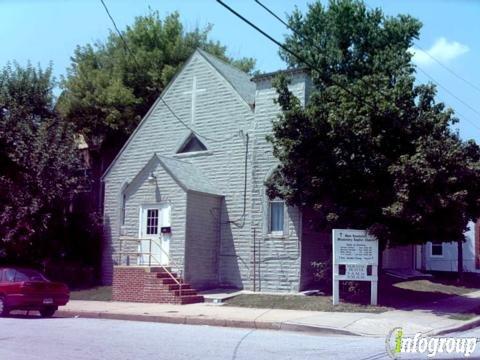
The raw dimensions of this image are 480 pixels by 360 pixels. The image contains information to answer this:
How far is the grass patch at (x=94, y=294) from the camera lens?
2178cm

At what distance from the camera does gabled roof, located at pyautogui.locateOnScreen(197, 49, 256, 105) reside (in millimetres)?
23672

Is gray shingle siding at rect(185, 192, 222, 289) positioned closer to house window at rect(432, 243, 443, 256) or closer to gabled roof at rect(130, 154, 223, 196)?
gabled roof at rect(130, 154, 223, 196)

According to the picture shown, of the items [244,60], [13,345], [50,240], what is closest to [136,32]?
[244,60]

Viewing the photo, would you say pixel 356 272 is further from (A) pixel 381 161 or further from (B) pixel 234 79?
(B) pixel 234 79

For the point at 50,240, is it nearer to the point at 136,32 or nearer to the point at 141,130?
the point at 141,130

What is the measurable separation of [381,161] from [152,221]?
901cm

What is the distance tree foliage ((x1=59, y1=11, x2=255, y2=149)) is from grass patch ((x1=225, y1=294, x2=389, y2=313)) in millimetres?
13185

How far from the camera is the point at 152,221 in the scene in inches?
886

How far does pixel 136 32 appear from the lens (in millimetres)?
34781

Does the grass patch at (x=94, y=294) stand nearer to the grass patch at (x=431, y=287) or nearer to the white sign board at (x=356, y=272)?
the white sign board at (x=356, y=272)

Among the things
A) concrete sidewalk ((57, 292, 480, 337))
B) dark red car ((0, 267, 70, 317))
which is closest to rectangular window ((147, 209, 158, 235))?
concrete sidewalk ((57, 292, 480, 337))

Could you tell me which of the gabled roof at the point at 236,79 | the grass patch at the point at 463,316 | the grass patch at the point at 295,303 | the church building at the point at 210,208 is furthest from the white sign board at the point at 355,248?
the gabled roof at the point at 236,79

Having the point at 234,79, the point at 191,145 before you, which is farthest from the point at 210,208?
the point at 234,79

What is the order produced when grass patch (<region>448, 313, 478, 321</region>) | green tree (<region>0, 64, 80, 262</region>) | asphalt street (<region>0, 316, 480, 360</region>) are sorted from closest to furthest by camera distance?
asphalt street (<region>0, 316, 480, 360</region>) < grass patch (<region>448, 313, 478, 321</region>) < green tree (<region>0, 64, 80, 262</region>)
